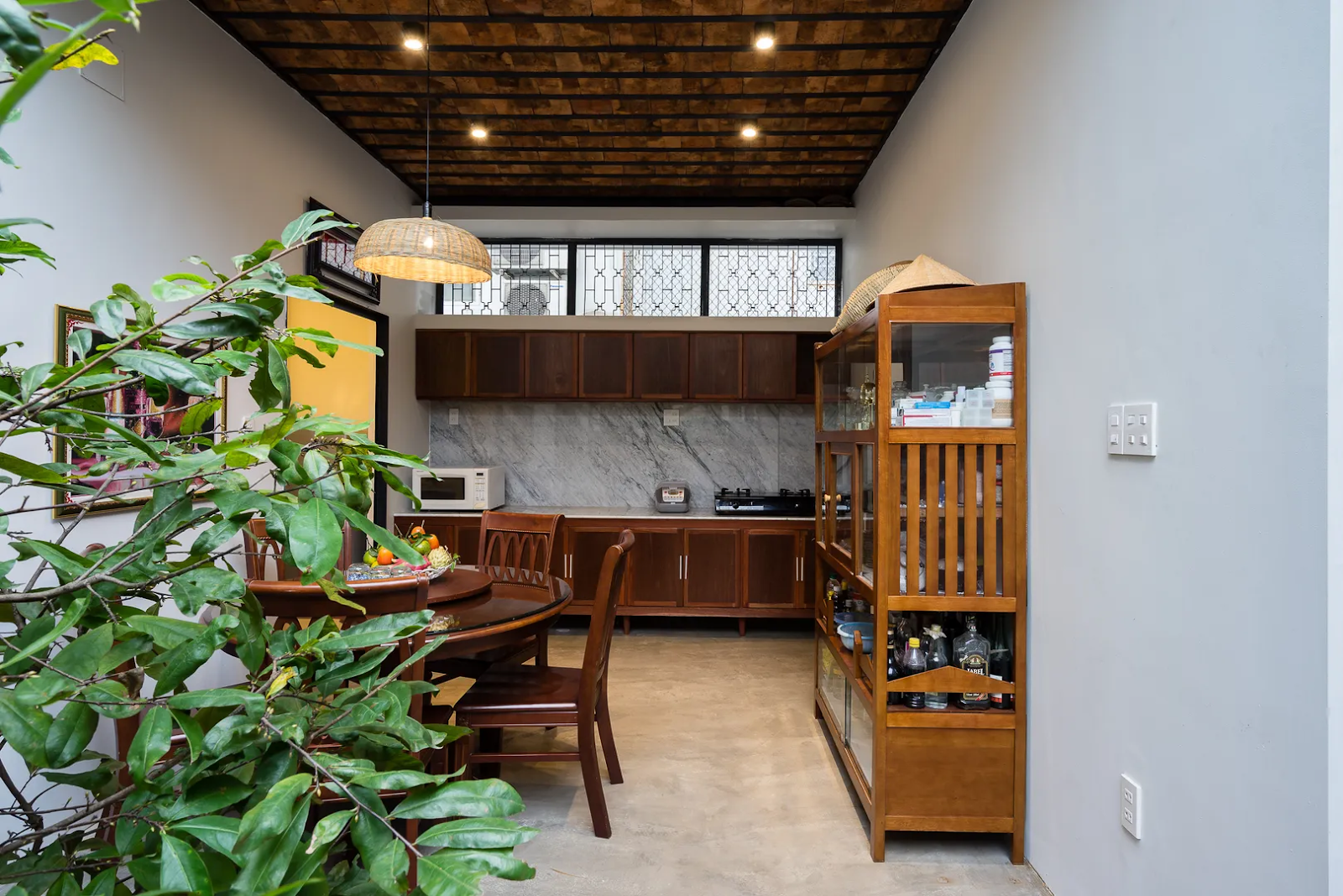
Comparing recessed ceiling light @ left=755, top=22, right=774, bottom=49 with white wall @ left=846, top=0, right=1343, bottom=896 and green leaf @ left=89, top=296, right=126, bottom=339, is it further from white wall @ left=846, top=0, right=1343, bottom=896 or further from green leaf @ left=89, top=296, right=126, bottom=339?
green leaf @ left=89, top=296, right=126, bottom=339

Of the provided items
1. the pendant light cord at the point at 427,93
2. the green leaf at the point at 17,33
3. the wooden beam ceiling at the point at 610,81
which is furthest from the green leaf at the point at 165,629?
the wooden beam ceiling at the point at 610,81

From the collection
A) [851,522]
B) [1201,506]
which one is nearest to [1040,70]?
[1201,506]

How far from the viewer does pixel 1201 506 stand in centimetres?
140

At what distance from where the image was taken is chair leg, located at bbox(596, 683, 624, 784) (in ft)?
8.32

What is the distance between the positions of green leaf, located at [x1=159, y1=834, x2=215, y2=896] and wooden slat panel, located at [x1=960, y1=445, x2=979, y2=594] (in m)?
2.10

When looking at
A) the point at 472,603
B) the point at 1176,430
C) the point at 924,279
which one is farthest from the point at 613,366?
the point at 1176,430

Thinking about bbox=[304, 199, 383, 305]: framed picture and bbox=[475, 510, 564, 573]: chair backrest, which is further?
bbox=[304, 199, 383, 305]: framed picture

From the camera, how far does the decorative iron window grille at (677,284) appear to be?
521 cm

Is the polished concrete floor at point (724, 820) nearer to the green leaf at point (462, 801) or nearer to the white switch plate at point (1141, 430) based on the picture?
the white switch plate at point (1141, 430)

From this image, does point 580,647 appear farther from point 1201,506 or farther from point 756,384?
point 1201,506

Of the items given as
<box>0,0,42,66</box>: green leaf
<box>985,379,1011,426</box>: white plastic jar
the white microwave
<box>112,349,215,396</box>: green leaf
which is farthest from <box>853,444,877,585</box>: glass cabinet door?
the white microwave

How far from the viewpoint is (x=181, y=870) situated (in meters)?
0.51

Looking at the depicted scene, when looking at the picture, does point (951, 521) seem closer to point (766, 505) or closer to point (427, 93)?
point (766, 505)

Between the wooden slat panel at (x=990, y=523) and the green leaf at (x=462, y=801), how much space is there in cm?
195
